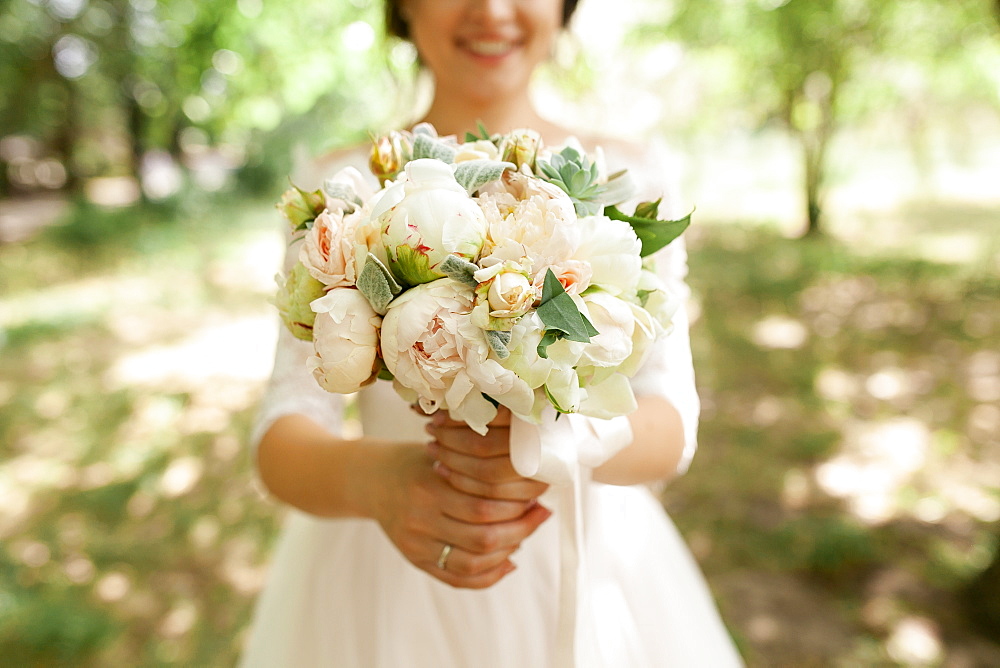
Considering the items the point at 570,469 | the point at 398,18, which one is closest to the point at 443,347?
the point at 570,469

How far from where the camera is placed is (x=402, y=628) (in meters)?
1.48

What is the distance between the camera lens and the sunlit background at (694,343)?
3.17 meters

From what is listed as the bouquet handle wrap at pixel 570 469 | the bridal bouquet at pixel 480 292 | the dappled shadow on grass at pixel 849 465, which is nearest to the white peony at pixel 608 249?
the bridal bouquet at pixel 480 292

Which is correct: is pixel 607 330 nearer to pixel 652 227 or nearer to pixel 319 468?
pixel 652 227

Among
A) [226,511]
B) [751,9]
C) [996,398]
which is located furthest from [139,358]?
[751,9]

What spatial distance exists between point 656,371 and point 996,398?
506 centimetres

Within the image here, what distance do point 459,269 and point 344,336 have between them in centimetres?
18

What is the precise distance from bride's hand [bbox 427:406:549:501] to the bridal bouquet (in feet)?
0.60

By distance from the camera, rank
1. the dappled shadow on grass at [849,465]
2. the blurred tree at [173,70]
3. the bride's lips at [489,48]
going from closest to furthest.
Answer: the bride's lips at [489,48], the dappled shadow on grass at [849,465], the blurred tree at [173,70]

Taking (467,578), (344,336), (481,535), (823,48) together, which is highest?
(823,48)

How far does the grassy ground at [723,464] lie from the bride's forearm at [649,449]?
201cm

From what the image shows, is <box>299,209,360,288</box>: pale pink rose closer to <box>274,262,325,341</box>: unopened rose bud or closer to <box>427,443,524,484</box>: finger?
<box>274,262,325,341</box>: unopened rose bud

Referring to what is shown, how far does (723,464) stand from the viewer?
4422 millimetres

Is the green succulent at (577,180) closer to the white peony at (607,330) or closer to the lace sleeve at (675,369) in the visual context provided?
the white peony at (607,330)
